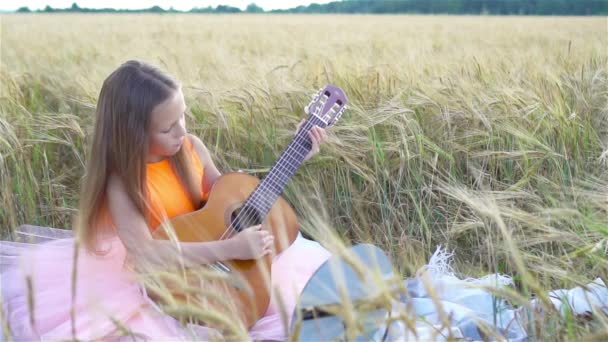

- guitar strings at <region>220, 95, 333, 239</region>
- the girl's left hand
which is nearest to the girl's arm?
guitar strings at <region>220, 95, 333, 239</region>

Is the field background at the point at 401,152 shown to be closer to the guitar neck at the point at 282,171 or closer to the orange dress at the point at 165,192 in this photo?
the guitar neck at the point at 282,171

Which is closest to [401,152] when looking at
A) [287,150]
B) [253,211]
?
[287,150]

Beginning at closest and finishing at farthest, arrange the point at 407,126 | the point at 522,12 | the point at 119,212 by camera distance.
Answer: the point at 119,212 < the point at 407,126 < the point at 522,12

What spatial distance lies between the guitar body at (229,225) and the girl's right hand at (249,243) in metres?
0.04

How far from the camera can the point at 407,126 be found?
2.61 meters

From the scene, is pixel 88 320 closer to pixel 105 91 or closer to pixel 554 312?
pixel 105 91

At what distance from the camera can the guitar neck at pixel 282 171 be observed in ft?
6.56

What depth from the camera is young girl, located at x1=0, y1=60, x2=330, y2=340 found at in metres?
1.80

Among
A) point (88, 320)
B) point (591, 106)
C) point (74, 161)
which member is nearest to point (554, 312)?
point (88, 320)

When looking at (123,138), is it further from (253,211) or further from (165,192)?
(253,211)

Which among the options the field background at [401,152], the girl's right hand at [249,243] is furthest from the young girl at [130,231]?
the field background at [401,152]

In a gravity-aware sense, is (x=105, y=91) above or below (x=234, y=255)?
above

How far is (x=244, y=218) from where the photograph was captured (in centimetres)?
198

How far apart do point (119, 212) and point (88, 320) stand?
29 centimetres
